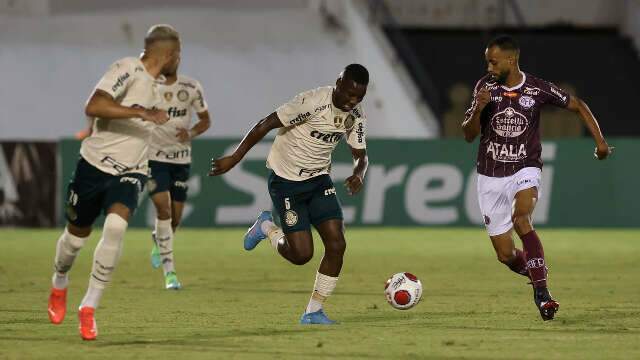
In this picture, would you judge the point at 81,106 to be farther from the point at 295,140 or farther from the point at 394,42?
the point at 295,140

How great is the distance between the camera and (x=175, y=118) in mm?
14812

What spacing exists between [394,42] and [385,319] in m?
20.6

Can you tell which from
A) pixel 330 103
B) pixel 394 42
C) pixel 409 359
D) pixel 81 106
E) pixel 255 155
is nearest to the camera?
pixel 409 359

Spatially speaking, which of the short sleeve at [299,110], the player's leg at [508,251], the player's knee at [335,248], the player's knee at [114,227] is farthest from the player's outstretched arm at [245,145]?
the player's leg at [508,251]

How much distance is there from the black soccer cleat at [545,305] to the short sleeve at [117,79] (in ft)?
11.8

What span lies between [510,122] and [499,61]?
505 millimetres

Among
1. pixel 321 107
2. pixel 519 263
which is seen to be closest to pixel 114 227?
pixel 321 107

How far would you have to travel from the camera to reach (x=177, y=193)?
15008 millimetres

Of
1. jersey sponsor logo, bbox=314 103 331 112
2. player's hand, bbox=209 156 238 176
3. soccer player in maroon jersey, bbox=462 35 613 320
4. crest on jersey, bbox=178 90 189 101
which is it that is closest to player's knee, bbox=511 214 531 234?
soccer player in maroon jersey, bbox=462 35 613 320

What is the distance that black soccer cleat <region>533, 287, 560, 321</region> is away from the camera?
35.8 feet

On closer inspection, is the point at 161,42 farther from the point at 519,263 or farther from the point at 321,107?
the point at 519,263

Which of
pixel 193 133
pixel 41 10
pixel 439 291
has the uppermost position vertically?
pixel 41 10

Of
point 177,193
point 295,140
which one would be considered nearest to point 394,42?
A: point 177,193

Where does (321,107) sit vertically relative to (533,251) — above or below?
above
